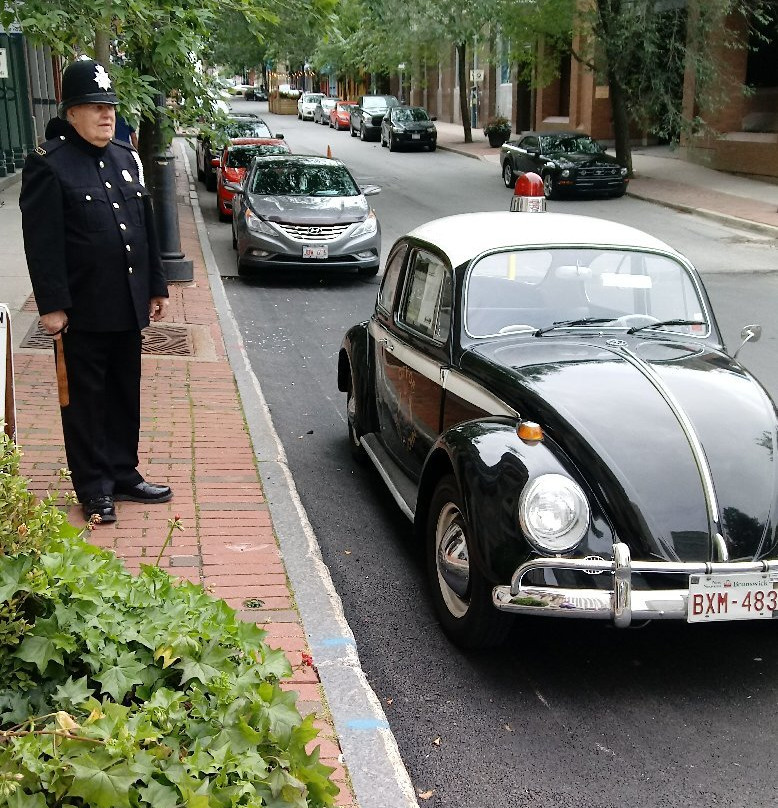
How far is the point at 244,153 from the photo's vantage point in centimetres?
2147

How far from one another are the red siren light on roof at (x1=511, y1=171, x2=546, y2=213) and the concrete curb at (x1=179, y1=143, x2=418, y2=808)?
7065mm

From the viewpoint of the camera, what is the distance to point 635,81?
27.6 meters

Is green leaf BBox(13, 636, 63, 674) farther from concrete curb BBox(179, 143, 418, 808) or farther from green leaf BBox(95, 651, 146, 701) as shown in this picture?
concrete curb BBox(179, 143, 418, 808)

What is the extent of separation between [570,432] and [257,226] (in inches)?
417

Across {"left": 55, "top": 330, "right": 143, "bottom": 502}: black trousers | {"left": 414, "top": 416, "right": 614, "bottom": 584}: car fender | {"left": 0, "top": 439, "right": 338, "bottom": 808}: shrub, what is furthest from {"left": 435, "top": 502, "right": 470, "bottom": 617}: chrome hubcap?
{"left": 55, "top": 330, "right": 143, "bottom": 502}: black trousers

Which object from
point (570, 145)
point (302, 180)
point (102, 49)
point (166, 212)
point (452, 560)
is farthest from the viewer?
point (570, 145)

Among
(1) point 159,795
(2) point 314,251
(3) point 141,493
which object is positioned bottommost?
(3) point 141,493

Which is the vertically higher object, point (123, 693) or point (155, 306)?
point (155, 306)

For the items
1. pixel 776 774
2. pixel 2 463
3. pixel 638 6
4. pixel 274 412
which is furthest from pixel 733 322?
pixel 638 6

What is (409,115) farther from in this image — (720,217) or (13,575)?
(13,575)

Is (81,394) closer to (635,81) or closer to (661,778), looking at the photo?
(661,778)

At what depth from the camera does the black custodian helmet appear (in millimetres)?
5121

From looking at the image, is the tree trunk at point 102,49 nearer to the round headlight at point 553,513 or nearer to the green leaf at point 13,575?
the round headlight at point 553,513

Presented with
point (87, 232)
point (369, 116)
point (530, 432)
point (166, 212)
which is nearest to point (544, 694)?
point (530, 432)
